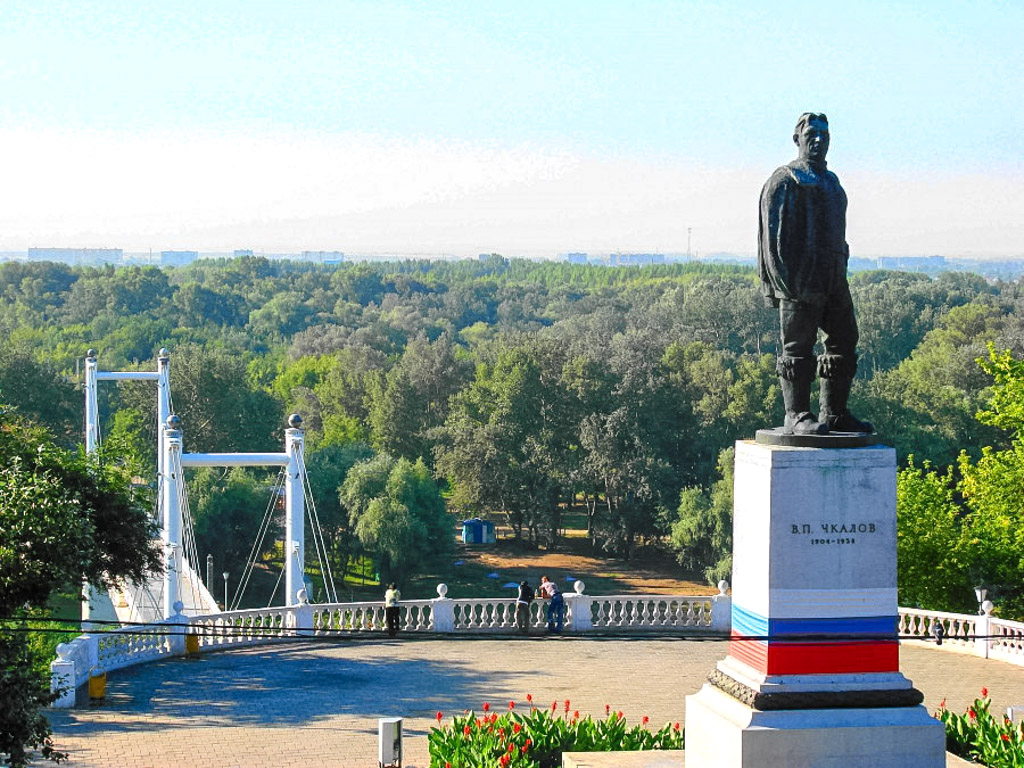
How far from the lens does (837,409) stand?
13891mm

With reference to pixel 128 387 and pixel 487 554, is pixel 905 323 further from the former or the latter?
pixel 128 387

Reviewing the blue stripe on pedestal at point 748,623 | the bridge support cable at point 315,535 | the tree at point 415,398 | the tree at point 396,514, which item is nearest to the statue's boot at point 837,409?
→ the blue stripe on pedestal at point 748,623

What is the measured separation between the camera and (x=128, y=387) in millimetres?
68312

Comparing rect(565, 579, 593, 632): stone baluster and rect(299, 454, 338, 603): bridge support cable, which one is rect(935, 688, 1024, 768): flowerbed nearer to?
rect(565, 579, 593, 632): stone baluster

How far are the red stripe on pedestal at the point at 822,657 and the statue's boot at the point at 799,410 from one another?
198 cm

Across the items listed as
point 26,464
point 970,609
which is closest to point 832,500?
point 26,464

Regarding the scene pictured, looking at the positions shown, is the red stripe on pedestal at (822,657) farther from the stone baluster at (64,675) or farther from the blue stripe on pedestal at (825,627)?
the stone baluster at (64,675)

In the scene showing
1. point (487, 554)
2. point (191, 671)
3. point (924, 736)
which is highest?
point (924, 736)

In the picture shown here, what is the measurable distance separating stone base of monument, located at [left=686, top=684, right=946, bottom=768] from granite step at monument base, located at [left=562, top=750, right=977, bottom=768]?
1.36 meters

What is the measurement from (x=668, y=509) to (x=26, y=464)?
43.3 metres

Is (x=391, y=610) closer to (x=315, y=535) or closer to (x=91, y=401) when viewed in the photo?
(x=91, y=401)

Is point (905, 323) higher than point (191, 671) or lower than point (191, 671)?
higher

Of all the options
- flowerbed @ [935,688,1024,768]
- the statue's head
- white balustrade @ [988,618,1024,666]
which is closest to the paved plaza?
white balustrade @ [988,618,1024,666]

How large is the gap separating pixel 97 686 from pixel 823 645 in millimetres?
10542
